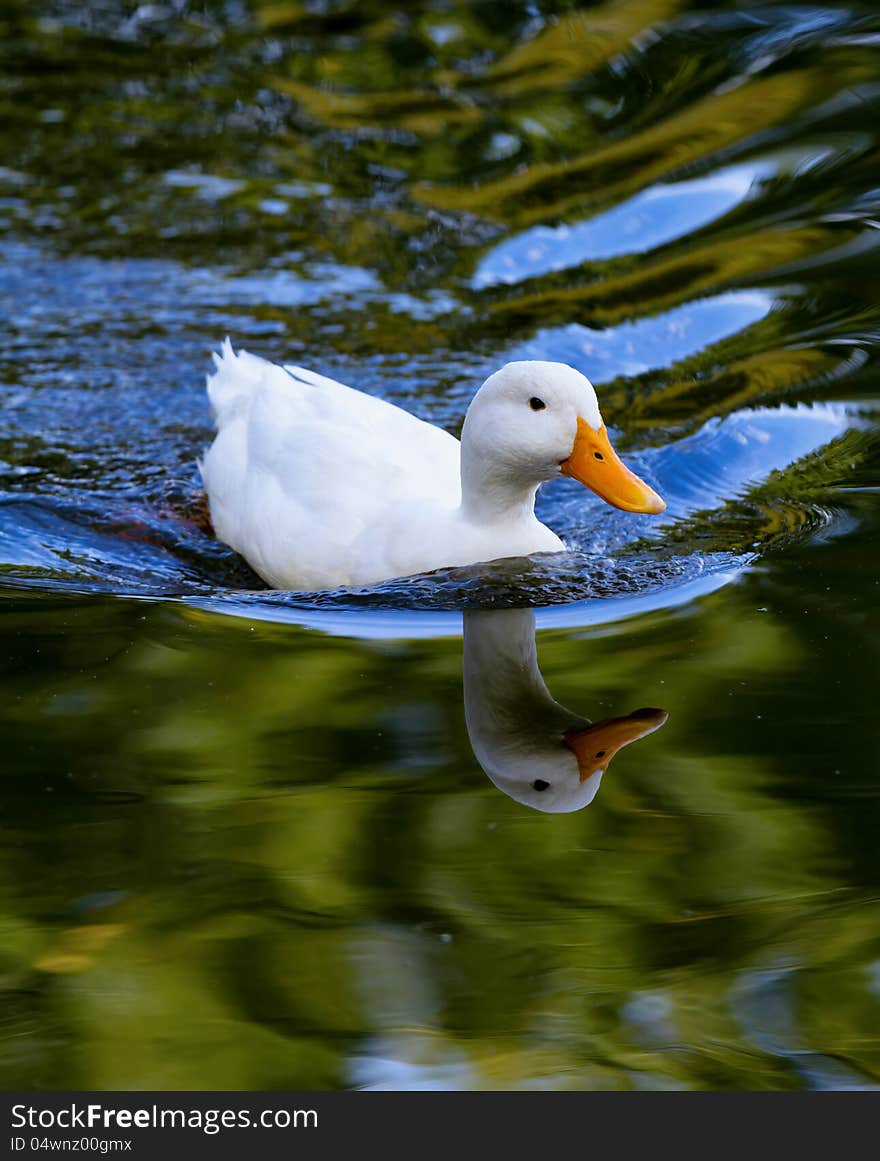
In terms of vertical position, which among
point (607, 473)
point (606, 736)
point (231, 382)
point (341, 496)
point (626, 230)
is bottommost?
point (606, 736)

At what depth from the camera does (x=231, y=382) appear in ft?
24.9

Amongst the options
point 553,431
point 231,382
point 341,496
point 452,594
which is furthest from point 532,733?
point 231,382

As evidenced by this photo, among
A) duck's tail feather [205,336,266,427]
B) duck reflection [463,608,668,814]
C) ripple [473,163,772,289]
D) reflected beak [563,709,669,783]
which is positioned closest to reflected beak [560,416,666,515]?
duck reflection [463,608,668,814]

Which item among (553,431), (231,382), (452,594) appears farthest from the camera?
(231,382)

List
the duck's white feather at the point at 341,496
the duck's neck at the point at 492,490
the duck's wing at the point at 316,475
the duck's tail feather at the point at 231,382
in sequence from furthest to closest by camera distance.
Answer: the duck's tail feather at the point at 231,382, the duck's wing at the point at 316,475, the duck's white feather at the point at 341,496, the duck's neck at the point at 492,490

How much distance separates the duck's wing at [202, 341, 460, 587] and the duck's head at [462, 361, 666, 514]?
21.6 inches

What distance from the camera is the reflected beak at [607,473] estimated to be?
577 centimetres

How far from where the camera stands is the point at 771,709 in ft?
15.9

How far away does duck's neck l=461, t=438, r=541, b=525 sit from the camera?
596 cm

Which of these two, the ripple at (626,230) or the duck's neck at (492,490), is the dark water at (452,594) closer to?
the ripple at (626,230)

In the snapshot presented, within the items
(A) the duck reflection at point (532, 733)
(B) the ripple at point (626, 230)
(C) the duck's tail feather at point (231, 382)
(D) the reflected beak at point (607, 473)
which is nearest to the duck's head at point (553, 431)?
(D) the reflected beak at point (607, 473)

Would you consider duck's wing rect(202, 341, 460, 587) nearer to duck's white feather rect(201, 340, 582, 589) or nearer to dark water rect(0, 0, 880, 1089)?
duck's white feather rect(201, 340, 582, 589)

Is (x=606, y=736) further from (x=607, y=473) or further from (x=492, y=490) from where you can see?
(x=492, y=490)

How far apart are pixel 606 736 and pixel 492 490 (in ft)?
5.00
